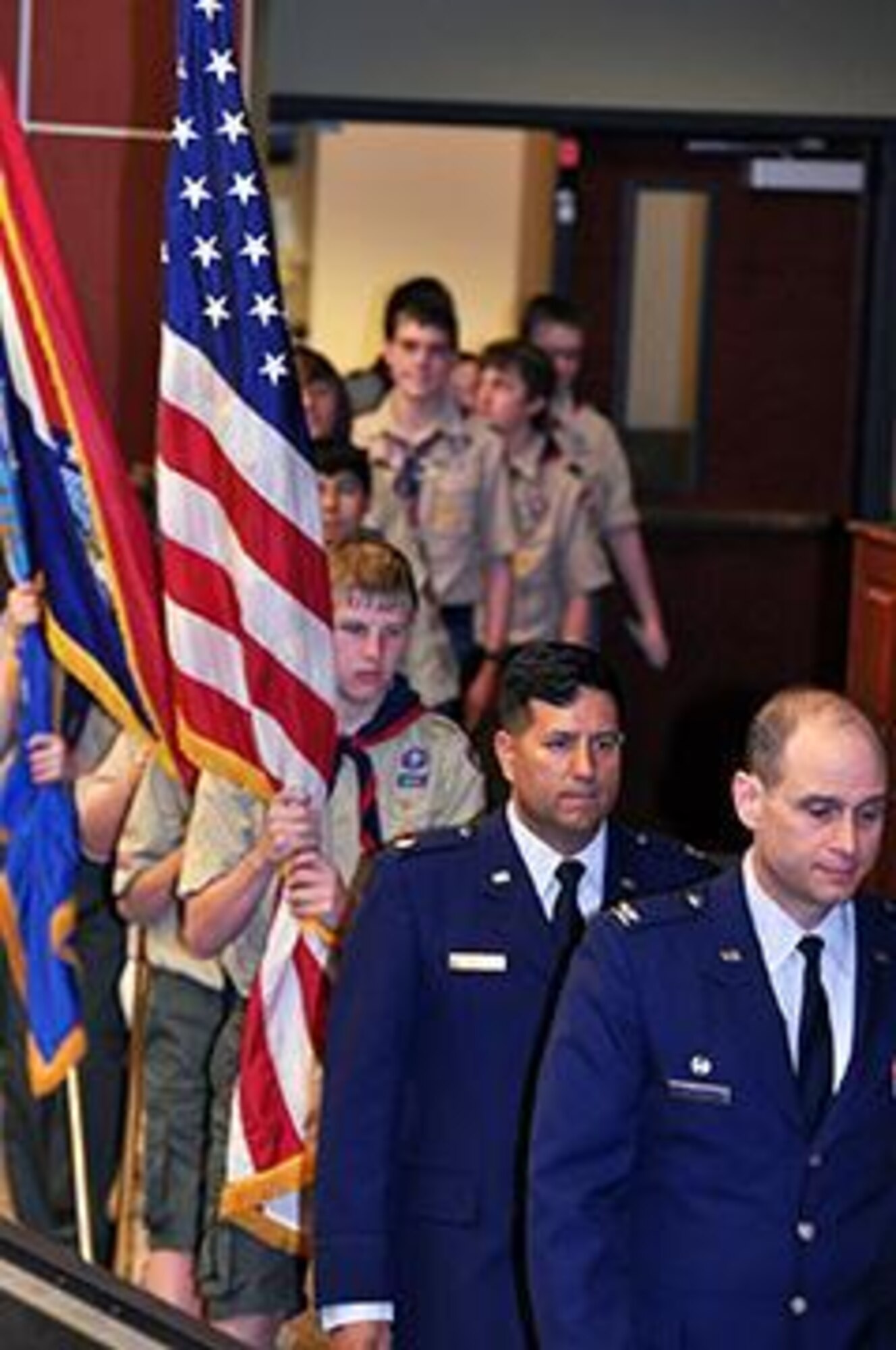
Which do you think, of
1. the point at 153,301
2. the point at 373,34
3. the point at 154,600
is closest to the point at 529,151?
the point at 373,34

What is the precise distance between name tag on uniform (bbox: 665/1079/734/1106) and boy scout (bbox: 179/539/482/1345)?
1479 mm

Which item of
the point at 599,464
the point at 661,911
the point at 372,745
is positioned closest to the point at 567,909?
the point at 661,911

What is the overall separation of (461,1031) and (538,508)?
570cm

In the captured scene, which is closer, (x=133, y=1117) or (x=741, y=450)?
(x=133, y=1117)

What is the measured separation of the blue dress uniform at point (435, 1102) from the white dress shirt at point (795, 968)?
2.12 feet

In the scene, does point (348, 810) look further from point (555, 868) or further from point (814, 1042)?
point (814, 1042)

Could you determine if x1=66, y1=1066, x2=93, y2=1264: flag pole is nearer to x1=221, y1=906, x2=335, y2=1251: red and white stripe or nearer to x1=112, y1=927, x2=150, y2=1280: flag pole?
x1=112, y1=927, x2=150, y2=1280: flag pole

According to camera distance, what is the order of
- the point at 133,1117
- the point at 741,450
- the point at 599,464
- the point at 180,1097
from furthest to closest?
1. the point at 741,450
2. the point at 599,464
3. the point at 133,1117
4. the point at 180,1097

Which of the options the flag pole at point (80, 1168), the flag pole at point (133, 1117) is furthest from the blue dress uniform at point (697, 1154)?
the flag pole at point (80, 1168)

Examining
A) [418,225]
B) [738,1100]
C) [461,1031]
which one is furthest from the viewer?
[418,225]

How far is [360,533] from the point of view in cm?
671

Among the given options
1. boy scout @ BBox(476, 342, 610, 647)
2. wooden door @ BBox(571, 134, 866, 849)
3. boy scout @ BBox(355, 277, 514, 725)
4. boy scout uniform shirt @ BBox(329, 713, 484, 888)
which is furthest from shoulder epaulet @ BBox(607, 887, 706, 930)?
wooden door @ BBox(571, 134, 866, 849)

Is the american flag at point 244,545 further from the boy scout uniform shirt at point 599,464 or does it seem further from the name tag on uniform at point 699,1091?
the boy scout uniform shirt at point 599,464

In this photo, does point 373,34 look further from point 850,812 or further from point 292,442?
point 850,812
